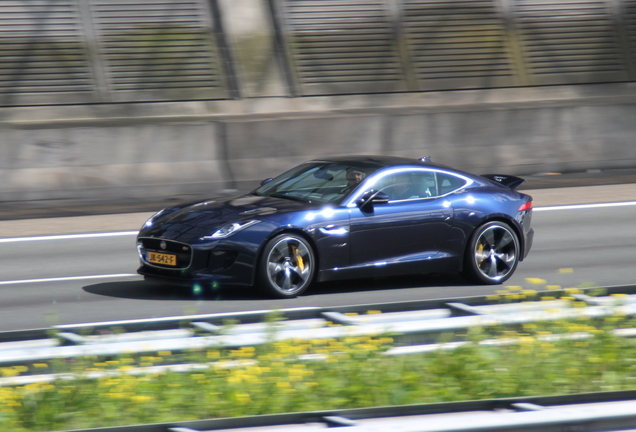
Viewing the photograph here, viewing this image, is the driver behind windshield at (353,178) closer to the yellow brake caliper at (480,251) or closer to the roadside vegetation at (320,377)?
the yellow brake caliper at (480,251)

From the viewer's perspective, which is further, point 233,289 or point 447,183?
point 447,183

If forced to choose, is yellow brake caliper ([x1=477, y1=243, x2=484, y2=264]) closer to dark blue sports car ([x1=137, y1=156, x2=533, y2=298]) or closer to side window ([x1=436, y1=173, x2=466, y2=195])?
dark blue sports car ([x1=137, y1=156, x2=533, y2=298])

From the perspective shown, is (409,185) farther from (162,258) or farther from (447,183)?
(162,258)

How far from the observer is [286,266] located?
926 cm

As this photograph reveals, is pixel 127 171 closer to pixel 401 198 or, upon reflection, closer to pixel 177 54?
pixel 177 54

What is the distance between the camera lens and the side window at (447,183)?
10.2 metres

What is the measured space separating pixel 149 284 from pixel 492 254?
12.2 feet

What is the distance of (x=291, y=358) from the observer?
496cm

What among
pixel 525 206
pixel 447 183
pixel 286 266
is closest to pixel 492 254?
pixel 525 206

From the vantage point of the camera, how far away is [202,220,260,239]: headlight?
29.7ft

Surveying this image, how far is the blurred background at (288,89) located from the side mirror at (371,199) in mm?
7554

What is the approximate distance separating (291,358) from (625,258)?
7995 millimetres

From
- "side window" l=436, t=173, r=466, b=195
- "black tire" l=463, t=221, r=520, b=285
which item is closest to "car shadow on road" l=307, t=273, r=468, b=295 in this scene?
"black tire" l=463, t=221, r=520, b=285

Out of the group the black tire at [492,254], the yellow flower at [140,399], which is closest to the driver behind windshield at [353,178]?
the black tire at [492,254]
